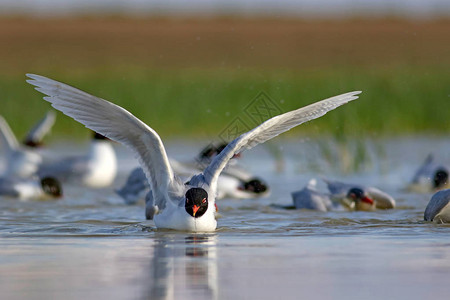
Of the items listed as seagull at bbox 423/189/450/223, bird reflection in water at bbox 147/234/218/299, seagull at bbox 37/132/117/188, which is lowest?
bird reflection in water at bbox 147/234/218/299

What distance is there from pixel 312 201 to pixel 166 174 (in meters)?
2.09

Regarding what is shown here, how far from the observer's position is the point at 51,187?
11.7 meters

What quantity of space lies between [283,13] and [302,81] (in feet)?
152

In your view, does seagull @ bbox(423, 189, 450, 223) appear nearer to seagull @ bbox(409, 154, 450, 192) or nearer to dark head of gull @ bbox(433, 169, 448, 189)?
seagull @ bbox(409, 154, 450, 192)

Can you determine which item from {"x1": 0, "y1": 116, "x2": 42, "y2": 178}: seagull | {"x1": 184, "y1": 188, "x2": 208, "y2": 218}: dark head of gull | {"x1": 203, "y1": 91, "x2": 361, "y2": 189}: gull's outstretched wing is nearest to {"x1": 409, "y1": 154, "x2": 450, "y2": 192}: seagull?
{"x1": 203, "y1": 91, "x2": 361, "y2": 189}: gull's outstretched wing

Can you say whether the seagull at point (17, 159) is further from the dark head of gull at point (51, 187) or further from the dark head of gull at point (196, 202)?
the dark head of gull at point (196, 202)

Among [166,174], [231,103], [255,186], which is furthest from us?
[231,103]

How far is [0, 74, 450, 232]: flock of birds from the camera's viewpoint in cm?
752

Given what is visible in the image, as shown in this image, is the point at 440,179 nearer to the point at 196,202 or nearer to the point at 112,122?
the point at 196,202

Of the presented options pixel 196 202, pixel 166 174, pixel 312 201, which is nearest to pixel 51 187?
pixel 312 201

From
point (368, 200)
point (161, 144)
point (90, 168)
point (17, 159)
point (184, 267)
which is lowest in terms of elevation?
point (184, 267)

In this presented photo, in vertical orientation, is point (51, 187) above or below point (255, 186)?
above

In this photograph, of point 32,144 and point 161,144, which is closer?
point 161,144

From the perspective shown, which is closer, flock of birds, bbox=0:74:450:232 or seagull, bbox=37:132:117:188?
flock of birds, bbox=0:74:450:232
